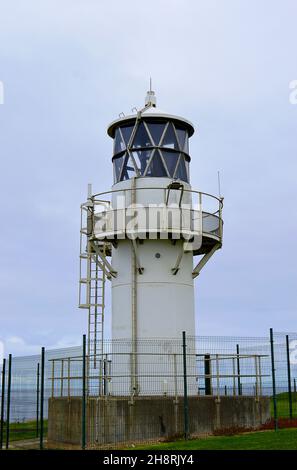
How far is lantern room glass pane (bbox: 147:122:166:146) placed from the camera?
21438mm

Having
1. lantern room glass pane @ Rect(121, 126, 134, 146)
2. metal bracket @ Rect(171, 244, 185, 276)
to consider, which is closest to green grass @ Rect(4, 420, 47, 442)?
metal bracket @ Rect(171, 244, 185, 276)

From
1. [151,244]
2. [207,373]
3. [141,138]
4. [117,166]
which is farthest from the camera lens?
[117,166]

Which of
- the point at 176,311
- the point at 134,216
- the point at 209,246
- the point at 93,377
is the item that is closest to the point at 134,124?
the point at 134,216

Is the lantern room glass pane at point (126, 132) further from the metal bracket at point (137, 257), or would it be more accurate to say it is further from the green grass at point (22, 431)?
the green grass at point (22, 431)

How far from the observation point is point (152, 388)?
20047 mm

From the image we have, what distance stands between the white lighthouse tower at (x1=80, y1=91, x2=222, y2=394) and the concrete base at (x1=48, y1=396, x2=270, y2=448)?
5.59ft

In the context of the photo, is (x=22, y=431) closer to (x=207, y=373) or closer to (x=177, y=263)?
(x=207, y=373)

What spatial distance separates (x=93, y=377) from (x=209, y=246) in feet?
20.1

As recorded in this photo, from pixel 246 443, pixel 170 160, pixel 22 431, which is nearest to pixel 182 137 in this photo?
pixel 170 160

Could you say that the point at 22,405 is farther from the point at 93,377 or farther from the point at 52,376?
the point at 93,377

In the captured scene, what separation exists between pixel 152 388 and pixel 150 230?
15.5 ft

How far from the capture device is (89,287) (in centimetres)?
2255

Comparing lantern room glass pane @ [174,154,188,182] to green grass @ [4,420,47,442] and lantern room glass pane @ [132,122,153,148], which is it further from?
green grass @ [4,420,47,442]
